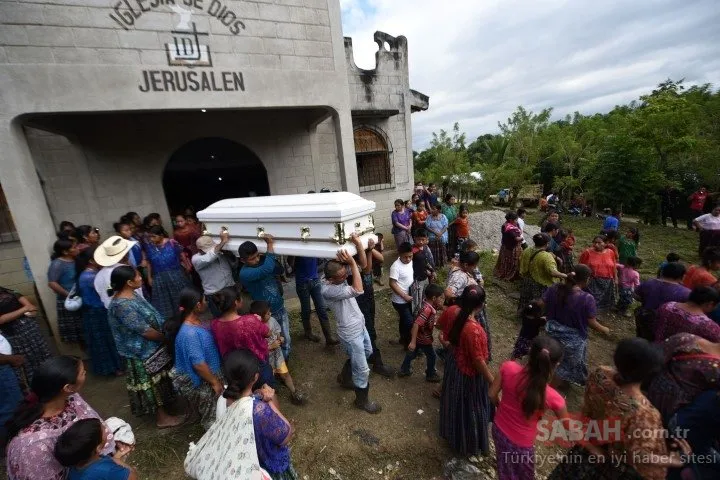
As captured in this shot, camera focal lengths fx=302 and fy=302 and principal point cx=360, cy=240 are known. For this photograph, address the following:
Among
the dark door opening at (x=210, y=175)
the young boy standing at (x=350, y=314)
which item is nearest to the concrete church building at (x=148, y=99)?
the dark door opening at (x=210, y=175)

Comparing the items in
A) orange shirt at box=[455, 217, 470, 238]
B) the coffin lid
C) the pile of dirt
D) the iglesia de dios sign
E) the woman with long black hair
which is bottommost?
the pile of dirt

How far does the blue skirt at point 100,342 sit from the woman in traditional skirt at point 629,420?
172 inches

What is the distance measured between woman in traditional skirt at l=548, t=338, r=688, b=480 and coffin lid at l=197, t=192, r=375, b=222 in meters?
1.91

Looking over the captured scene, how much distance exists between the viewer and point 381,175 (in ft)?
25.3

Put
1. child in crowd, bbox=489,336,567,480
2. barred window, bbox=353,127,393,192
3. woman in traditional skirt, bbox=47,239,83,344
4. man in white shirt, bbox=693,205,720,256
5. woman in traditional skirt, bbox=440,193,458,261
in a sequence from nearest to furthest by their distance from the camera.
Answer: child in crowd, bbox=489,336,567,480, woman in traditional skirt, bbox=47,239,83,344, man in white shirt, bbox=693,205,720,256, woman in traditional skirt, bbox=440,193,458,261, barred window, bbox=353,127,393,192

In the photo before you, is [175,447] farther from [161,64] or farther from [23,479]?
[161,64]

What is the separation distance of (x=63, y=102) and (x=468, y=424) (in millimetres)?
5215

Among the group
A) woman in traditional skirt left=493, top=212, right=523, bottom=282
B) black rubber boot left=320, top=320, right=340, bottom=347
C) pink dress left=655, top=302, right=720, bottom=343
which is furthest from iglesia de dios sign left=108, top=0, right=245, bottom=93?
pink dress left=655, top=302, right=720, bottom=343

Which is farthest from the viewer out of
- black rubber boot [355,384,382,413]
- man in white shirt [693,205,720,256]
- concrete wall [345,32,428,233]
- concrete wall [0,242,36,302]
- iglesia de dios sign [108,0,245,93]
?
concrete wall [345,32,428,233]

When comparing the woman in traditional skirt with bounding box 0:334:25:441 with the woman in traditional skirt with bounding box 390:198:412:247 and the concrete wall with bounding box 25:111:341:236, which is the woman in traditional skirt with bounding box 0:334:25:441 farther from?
the woman in traditional skirt with bounding box 390:198:412:247

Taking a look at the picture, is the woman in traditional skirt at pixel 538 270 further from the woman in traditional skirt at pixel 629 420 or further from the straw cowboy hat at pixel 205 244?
the straw cowboy hat at pixel 205 244

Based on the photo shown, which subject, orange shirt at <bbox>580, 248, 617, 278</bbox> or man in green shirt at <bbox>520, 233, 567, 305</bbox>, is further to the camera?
orange shirt at <bbox>580, 248, 617, 278</bbox>

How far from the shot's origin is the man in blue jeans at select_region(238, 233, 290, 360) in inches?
111

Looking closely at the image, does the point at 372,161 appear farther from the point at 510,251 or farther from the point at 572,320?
the point at 572,320
